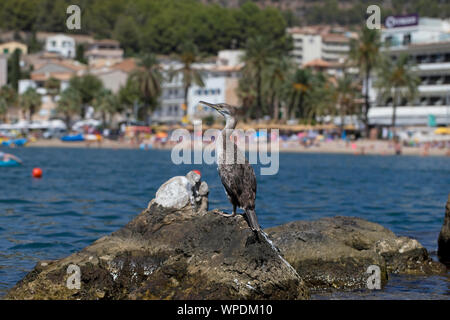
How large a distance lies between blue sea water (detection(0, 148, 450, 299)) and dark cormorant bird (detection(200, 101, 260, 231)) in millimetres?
2693

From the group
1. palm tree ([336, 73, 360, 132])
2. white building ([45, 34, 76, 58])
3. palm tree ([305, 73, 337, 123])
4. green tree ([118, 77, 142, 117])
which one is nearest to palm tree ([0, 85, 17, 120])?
green tree ([118, 77, 142, 117])

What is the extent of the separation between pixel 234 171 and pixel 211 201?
1835cm

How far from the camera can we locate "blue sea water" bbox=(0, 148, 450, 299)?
1877cm

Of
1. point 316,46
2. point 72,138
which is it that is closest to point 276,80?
point 72,138

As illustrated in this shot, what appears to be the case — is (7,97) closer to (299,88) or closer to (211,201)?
(299,88)

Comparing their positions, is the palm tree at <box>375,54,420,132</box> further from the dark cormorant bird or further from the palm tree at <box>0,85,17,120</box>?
the dark cormorant bird

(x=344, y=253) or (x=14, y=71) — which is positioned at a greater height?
(x=14, y=71)

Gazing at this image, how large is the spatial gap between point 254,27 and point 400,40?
9648cm

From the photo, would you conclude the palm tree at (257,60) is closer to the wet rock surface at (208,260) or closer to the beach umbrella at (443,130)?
the beach umbrella at (443,130)

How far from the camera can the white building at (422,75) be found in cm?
9428

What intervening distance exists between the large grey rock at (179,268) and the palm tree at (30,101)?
377ft

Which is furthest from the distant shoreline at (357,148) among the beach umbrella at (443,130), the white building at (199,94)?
the white building at (199,94)

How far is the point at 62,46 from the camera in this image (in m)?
184
